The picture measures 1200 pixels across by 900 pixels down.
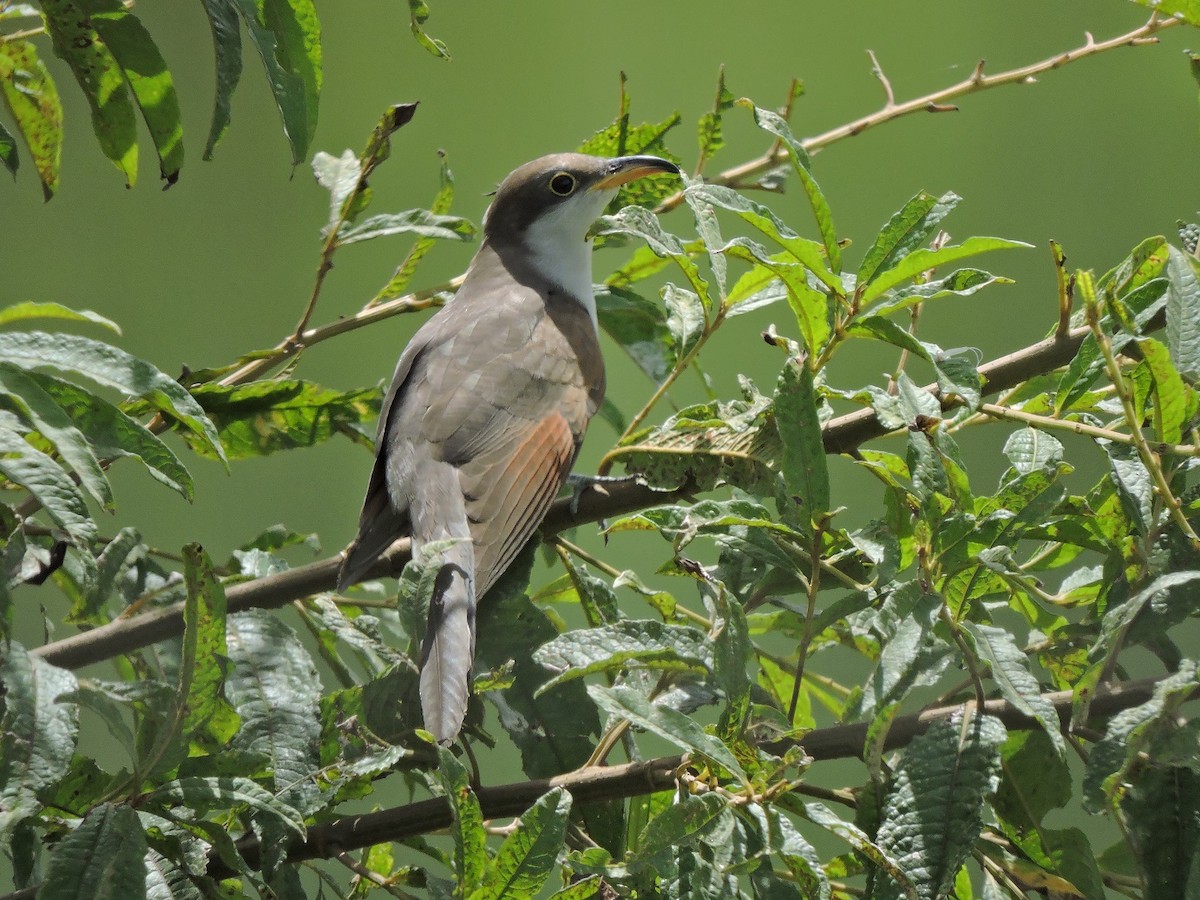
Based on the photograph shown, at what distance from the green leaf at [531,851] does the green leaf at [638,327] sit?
840 mm

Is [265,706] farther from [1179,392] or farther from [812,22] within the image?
[812,22]

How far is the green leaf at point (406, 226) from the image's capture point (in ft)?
4.58

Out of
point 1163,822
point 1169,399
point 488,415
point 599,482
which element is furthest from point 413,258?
point 1163,822

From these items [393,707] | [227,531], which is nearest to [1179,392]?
[393,707]

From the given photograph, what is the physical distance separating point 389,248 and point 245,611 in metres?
2.38

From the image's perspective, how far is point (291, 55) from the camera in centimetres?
100

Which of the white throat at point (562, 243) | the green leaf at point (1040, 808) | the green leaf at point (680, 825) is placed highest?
the white throat at point (562, 243)

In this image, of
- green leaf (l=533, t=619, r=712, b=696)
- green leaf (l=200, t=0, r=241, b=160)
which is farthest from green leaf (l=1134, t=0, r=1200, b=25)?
Answer: green leaf (l=200, t=0, r=241, b=160)

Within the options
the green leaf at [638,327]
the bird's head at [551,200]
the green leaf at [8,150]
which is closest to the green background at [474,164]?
the bird's head at [551,200]

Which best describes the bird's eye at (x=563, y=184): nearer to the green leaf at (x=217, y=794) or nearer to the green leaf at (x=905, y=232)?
the green leaf at (x=905, y=232)

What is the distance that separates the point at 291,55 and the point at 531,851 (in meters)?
0.69

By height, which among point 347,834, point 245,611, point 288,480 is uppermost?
point 288,480

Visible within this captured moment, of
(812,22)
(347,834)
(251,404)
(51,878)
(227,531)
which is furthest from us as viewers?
(812,22)

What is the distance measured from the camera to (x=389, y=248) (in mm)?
3453
